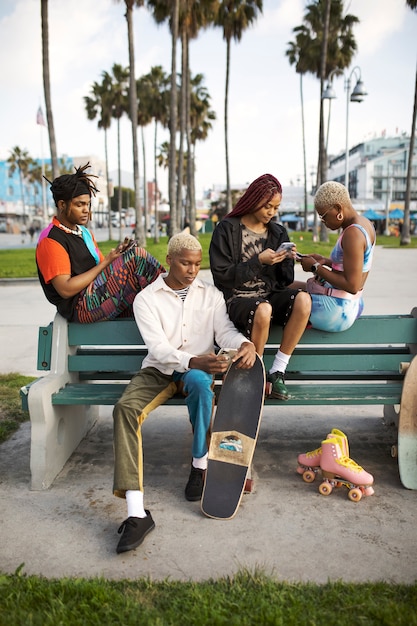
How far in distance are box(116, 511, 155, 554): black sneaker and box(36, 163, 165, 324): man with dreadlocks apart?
4.96ft

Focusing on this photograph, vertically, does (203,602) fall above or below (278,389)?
below

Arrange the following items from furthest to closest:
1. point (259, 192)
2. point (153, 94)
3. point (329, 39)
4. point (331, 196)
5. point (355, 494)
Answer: point (153, 94) < point (329, 39) < point (259, 192) < point (331, 196) < point (355, 494)

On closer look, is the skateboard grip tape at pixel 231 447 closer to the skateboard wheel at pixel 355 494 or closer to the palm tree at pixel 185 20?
the skateboard wheel at pixel 355 494

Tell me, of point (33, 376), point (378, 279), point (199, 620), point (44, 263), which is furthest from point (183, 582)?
point (378, 279)

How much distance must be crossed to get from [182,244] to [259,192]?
72 centimetres

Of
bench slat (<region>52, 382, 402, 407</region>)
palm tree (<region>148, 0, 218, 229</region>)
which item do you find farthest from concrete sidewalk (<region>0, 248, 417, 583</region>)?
palm tree (<region>148, 0, 218, 229</region>)

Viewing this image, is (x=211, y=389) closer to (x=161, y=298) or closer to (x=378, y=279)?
(x=161, y=298)

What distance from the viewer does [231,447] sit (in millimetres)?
3527

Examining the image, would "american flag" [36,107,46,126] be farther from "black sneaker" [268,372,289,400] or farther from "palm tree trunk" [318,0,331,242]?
"black sneaker" [268,372,289,400]

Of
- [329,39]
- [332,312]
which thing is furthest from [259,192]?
[329,39]

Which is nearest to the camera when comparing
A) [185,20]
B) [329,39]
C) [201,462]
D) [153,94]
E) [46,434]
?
[201,462]

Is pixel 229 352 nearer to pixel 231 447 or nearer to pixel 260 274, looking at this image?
pixel 231 447

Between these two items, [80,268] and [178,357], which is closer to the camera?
[178,357]

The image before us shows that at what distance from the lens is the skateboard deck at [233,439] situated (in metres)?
3.38
